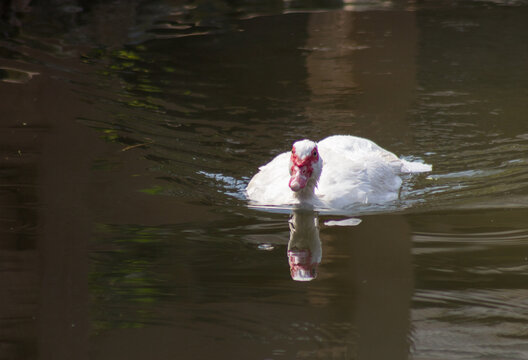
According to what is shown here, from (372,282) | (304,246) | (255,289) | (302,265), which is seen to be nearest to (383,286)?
(372,282)

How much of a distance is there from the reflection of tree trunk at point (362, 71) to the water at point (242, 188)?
46 millimetres

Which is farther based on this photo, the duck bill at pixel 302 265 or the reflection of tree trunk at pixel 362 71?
the reflection of tree trunk at pixel 362 71

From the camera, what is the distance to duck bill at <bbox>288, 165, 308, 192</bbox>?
6.25 metres

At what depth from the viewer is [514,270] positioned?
5051mm

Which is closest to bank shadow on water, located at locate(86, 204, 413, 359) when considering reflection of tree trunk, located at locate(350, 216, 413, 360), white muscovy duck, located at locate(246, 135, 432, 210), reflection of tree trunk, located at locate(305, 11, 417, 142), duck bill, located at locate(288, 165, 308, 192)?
reflection of tree trunk, located at locate(350, 216, 413, 360)

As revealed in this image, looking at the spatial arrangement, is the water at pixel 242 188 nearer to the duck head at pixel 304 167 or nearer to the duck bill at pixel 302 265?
the duck bill at pixel 302 265

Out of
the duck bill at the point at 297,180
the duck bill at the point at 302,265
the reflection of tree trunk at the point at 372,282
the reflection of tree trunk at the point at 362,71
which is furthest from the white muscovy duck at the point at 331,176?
the reflection of tree trunk at the point at 362,71

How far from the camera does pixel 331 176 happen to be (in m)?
6.86

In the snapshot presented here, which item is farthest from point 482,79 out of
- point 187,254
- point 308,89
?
point 187,254

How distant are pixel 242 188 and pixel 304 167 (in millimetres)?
1064

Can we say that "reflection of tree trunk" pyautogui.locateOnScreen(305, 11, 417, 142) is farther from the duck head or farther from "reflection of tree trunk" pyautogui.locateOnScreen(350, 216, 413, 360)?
"reflection of tree trunk" pyautogui.locateOnScreen(350, 216, 413, 360)

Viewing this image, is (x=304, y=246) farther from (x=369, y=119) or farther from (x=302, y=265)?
(x=369, y=119)

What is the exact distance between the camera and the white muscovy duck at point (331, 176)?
6438 millimetres

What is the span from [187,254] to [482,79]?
6.41 metres
